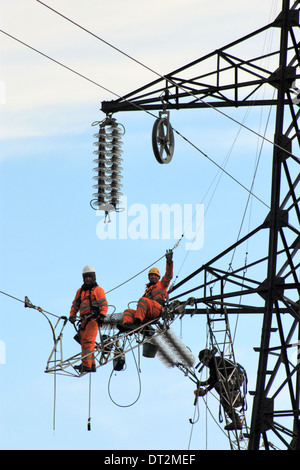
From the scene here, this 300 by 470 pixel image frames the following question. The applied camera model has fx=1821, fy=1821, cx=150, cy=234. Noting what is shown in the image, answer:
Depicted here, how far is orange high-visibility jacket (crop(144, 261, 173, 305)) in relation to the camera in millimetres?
34344

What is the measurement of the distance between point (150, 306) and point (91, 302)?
1995mm

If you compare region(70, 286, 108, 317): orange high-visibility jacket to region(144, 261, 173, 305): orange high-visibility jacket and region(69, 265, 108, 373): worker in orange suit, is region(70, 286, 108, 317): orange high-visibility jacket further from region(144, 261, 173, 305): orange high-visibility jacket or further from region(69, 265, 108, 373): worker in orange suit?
region(144, 261, 173, 305): orange high-visibility jacket

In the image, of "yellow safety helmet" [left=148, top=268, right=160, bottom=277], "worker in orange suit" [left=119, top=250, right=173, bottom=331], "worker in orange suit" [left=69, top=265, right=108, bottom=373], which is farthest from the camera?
"yellow safety helmet" [left=148, top=268, right=160, bottom=277]

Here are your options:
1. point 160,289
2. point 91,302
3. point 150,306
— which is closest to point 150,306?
point 150,306

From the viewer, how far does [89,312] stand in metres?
32.5

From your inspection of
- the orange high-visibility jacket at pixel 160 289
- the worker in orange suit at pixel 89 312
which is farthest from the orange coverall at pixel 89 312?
the orange high-visibility jacket at pixel 160 289

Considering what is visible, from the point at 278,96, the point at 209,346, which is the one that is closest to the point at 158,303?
the point at 209,346

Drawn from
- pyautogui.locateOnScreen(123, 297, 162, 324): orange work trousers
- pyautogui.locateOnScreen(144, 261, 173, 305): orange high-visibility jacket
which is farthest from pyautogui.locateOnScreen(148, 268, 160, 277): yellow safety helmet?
pyautogui.locateOnScreen(123, 297, 162, 324): orange work trousers

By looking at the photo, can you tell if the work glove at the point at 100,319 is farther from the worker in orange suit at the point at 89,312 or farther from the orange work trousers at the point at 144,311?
the orange work trousers at the point at 144,311

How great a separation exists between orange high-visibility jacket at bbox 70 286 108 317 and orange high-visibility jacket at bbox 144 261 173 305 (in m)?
2.11
